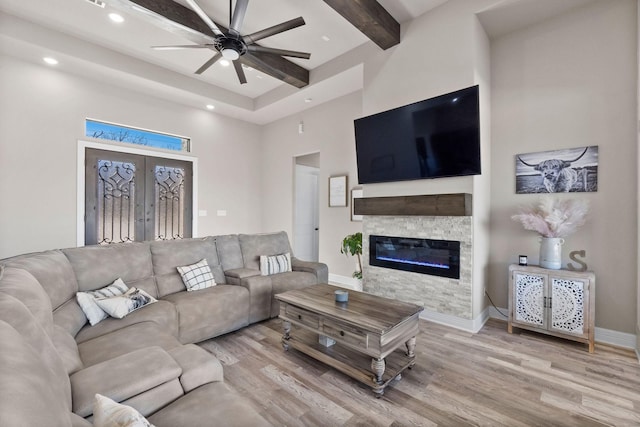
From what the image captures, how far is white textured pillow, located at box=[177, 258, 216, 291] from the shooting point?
3.02 m

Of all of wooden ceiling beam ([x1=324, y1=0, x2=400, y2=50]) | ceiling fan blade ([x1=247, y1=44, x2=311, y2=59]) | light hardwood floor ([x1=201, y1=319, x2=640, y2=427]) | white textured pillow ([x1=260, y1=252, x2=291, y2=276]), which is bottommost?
light hardwood floor ([x1=201, y1=319, x2=640, y2=427])

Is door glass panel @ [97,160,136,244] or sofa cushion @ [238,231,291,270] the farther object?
door glass panel @ [97,160,136,244]

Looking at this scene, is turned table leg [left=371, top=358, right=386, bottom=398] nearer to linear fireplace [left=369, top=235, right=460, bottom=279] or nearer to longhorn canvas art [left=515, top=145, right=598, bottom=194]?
linear fireplace [left=369, top=235, right=460, bottom=279]

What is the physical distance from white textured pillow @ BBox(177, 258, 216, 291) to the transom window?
297 centimetres

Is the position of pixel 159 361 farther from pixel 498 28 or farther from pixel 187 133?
pixel 187 133

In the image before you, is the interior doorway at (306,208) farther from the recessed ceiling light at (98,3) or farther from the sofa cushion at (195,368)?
the sofa cushion at (195,368)

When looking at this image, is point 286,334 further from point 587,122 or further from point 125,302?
point 587,122

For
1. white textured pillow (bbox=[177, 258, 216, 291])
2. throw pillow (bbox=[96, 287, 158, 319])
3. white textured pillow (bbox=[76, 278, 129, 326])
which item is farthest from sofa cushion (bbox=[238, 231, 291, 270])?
white textured pillow (bbox=[76, 278, 129, 326])

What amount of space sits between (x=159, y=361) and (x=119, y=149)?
173 inches

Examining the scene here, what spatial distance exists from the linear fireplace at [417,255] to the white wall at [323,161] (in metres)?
1.06

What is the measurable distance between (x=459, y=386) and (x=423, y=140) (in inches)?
95.9

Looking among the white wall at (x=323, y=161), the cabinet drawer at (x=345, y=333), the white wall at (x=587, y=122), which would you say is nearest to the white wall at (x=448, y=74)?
the white wall at (x=587, y=122)

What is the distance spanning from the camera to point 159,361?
55.4 inches

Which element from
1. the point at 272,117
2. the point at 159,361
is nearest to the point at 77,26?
the point at 272,117
